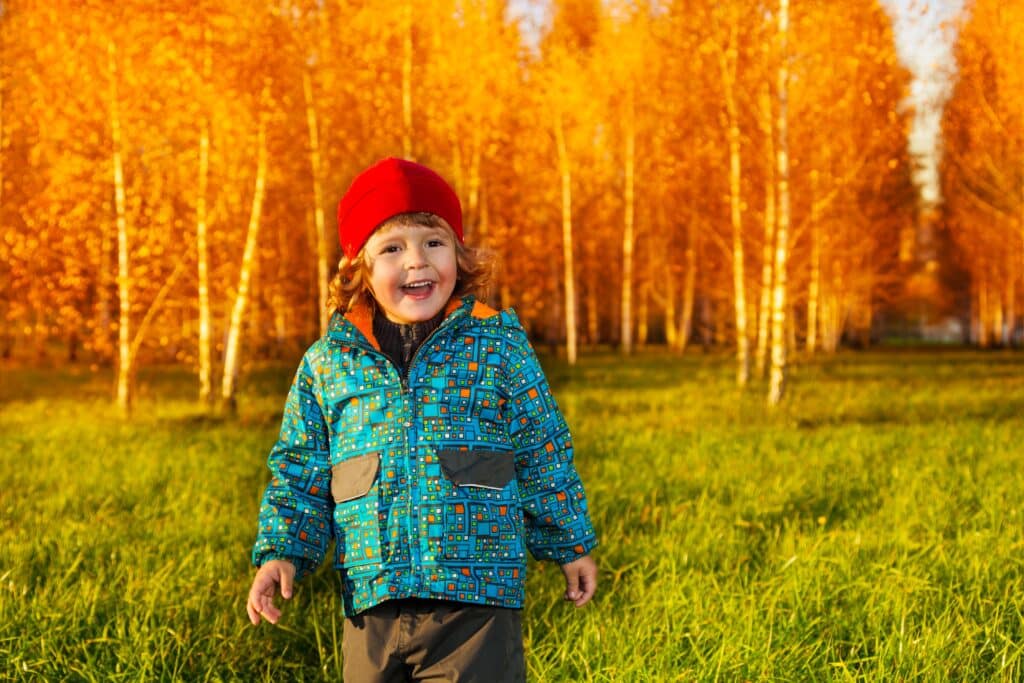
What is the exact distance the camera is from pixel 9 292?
63.9ft

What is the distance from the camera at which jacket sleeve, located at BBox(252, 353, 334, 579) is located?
2.27 metres

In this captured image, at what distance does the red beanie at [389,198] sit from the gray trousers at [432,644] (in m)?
0.91

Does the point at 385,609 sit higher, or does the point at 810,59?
the point at 810,59

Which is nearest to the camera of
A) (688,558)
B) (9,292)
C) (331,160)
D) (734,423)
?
(688,558)

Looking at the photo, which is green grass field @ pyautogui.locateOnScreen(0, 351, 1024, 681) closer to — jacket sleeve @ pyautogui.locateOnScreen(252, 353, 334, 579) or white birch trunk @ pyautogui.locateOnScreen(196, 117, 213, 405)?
jacket sleeve @ pyautogui.locateOnScreen(252, 353, 334, 579)

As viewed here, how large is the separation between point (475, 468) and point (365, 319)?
0.47 meters

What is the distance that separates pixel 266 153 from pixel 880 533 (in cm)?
1024

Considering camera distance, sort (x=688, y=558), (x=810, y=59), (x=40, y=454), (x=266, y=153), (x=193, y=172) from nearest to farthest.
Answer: (x=688, y=558), (x=40, y=454), (x=266, y=153), (x=193, y=172), (x=810, y=59)

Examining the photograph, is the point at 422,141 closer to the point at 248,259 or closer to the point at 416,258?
the point at 248,259

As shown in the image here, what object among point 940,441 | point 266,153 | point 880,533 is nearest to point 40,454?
point 266,153

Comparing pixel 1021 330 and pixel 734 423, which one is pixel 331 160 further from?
pixel 1021 330

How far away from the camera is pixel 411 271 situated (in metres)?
2.30

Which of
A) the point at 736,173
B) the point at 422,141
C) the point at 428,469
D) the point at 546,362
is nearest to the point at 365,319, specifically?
the point at 428,469

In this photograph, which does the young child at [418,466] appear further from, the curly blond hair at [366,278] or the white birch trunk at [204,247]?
the white birch trunk at [204,247]
